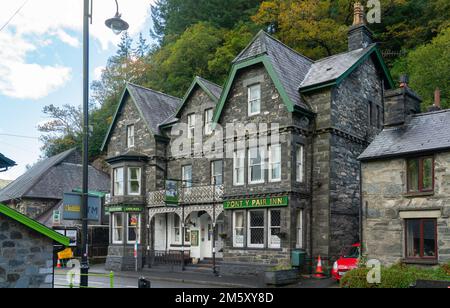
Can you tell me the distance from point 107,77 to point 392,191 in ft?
183

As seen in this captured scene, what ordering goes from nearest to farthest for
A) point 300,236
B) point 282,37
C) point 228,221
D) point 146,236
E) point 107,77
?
point 300,236, point 228,221, point 146,236, point 282,37, point 107,77

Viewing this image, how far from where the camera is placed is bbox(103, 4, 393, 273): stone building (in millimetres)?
24312

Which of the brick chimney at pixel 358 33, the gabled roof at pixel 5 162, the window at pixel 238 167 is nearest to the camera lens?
the gabled roof at pixel 5 162

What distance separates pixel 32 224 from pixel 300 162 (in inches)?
610

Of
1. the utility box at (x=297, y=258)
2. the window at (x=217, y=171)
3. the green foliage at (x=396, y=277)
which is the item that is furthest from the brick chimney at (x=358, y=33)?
the green foliage at (x=396, y=277)

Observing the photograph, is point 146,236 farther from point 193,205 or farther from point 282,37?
point 282,37

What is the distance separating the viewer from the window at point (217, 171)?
29.8 meters

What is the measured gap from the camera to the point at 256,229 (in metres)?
25.1

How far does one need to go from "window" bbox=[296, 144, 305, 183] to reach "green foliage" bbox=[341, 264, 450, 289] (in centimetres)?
716

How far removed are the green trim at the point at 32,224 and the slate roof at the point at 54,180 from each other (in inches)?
1252

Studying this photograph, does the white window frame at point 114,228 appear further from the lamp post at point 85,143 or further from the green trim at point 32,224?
the lamp post at point 85,143

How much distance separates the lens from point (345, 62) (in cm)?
2641

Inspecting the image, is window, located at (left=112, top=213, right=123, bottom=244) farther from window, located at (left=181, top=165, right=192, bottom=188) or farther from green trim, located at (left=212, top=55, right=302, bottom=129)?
green trim, located at (left=212, top=55, right=302, bottom=129)
